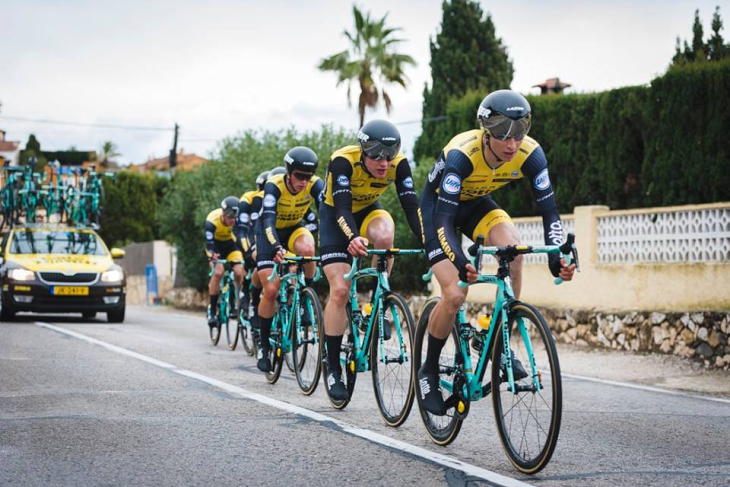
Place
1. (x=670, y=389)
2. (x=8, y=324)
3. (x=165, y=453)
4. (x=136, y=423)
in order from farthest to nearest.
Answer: (x=8, y=324)
(x=670, y=389)
(x=136, y=423)
(x=165, y=453)

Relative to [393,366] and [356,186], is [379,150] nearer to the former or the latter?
[356,186]

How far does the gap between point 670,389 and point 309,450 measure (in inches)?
220

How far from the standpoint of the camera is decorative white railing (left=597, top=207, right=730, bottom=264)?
41.9 ft

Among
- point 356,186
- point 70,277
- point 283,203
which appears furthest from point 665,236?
point 70,277

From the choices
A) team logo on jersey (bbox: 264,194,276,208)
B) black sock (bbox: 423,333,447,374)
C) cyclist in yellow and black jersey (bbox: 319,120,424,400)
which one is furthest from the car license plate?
black sock (bbox: 423,333,447,374)

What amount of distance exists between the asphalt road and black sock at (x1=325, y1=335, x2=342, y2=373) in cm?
34

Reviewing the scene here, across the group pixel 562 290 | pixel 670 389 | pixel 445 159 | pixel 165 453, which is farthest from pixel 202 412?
pixel 562 290

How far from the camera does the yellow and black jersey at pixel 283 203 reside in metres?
9.29

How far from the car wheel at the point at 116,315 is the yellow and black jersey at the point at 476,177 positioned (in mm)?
13661

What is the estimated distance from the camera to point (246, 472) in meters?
5.38

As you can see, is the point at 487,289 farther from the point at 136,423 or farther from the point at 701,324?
the point at 136,423

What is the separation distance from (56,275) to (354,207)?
11637mm

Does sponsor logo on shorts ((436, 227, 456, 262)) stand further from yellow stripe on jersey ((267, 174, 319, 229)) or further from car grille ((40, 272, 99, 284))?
car grille ((40, 272, 99, 284))

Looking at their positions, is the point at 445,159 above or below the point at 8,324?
above
